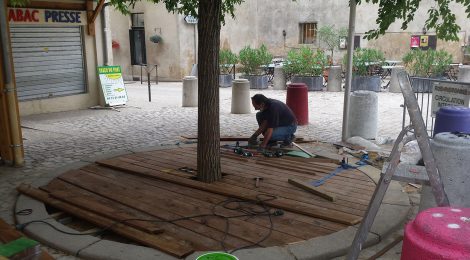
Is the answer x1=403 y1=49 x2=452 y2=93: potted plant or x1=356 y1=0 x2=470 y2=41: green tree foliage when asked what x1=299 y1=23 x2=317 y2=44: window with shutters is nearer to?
x1=403 y1=49 x2=452 y2=93: potted plant

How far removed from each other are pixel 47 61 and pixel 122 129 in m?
4.09

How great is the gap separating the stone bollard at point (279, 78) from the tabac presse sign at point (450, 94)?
11.1m

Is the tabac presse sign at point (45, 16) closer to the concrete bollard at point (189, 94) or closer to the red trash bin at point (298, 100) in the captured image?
the concrete bollard at point (189, 94)

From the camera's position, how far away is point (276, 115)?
7707mm

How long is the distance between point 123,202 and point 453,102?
5.27 metres

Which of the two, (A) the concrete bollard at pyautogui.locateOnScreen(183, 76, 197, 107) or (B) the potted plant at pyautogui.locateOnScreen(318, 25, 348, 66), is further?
(B) the potted plant at pyautogui.locateOnScreen(318, 25, 348, 66)

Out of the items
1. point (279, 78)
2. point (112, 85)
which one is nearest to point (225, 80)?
point (279, 78)

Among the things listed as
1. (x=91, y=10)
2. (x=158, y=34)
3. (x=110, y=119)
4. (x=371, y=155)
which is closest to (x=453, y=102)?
(x=371, y=155)

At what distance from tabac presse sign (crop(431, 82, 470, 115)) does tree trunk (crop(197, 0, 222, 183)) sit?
385 centimetres

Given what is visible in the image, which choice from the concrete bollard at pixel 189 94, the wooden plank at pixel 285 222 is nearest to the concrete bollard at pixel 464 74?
the concrete bollard at pixel 189 94

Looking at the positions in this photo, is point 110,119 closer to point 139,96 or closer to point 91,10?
point 91,10

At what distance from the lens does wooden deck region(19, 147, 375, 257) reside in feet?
14.5

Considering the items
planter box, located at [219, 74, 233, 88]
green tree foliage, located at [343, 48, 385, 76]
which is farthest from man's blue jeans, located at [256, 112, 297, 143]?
planter box, located at [219, 74, 233, 88]

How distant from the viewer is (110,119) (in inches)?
459
